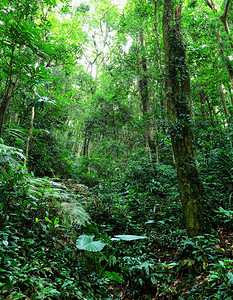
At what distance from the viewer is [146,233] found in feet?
14.5

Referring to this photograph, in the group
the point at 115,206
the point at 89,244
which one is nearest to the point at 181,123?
the point at 115,206

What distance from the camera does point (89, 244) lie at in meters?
2.64

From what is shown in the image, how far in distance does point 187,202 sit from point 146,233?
55.0 inches

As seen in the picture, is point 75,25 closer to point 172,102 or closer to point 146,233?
point 172,102

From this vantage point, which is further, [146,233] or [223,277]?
[146,233]

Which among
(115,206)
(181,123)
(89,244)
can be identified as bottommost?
(89,244)

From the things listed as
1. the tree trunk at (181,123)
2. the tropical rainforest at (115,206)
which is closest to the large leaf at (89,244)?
the tropical rainforest at (115,206)

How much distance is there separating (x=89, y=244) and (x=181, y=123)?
2.82m

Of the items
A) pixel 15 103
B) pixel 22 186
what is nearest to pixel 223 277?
pixel 22 186

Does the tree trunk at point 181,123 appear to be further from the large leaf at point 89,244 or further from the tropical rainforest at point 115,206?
the large leaf at point 89,244

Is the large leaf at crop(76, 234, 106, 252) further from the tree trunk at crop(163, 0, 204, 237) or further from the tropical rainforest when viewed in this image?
the tree trunk at crop(163, 0, 204, 237)

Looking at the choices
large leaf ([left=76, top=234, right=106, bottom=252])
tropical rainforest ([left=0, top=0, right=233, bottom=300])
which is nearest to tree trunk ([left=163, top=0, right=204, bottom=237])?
tropical rainforest ([left=0, top=0, right=233, bottom=300])

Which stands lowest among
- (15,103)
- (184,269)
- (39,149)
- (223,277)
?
(184,269)

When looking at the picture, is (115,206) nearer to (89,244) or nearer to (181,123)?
(89,244)
